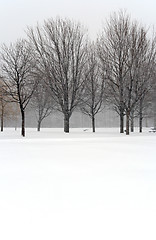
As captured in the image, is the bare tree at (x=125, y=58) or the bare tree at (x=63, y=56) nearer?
the bare tree at (x=125, y=58)

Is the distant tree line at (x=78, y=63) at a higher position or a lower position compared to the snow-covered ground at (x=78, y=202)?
higher

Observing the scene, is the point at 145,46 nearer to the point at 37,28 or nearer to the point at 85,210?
the point at 37,28

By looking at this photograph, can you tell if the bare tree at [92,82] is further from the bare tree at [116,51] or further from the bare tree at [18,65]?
the bare tree at [18,65]

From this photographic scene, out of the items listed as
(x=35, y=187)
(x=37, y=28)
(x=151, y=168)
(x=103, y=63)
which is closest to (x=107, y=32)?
(x=103, y=63)

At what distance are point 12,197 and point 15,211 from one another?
0.76 metres

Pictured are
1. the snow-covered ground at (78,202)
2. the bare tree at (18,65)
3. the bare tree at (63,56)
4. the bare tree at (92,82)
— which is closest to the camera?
the snow-covered ground at (78,202)

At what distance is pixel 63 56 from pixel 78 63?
1950 mm

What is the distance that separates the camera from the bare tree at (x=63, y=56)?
2753 centimetres

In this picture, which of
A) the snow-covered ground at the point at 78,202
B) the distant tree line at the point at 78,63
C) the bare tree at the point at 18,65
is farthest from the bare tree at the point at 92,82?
the snow-covered ground at the point at 78,202

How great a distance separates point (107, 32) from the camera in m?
26.8

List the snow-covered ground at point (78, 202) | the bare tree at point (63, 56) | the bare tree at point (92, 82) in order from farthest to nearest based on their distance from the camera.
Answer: the bare tree at point (92, 82), the bare tree at point (63, 56), the snow-covered ground at point (78, 202)

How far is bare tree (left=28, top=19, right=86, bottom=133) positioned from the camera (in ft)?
90.3

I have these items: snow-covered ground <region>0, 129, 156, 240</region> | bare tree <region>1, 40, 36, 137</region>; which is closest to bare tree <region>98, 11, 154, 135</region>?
bare tree <region>1, 40, 36, 137</region>

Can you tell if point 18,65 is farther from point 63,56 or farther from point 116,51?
point 116,51
